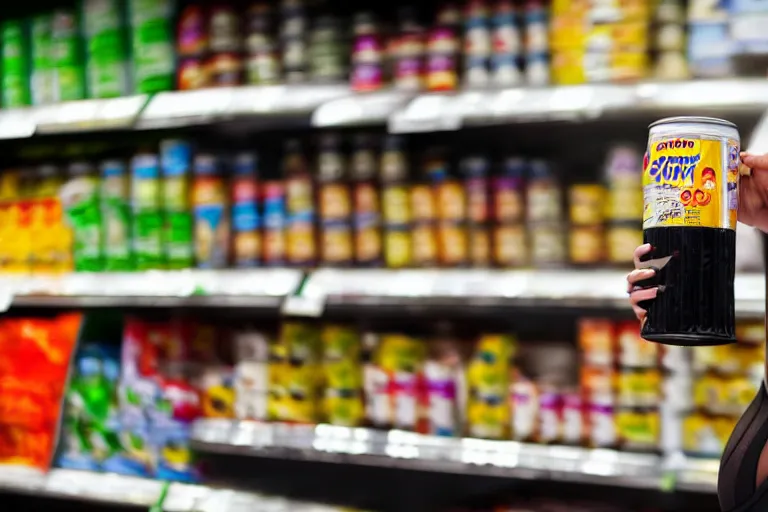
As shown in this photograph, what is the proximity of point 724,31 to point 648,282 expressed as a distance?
0.96 meters

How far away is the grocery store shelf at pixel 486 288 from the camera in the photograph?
1.87 metres

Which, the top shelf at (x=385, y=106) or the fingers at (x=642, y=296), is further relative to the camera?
the top shelf at (x=385, y=106)

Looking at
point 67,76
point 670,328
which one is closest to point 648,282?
point 670,328

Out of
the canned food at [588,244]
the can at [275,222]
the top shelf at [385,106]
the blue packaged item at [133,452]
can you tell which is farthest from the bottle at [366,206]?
the blue packaged item at [133,452]

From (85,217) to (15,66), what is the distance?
53 cm

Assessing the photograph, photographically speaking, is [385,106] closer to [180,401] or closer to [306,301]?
[306,301]

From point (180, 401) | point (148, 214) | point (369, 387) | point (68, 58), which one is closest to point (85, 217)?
point (148, 214)

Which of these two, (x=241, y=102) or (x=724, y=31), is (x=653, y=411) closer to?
(x=724, y=31)

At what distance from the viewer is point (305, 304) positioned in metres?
2.12

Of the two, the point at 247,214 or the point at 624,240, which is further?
the point at 247,214

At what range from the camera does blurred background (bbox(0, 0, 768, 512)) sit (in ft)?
6.31

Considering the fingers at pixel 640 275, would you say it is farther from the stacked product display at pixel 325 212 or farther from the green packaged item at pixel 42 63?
the green packaged item at pixel 42 63

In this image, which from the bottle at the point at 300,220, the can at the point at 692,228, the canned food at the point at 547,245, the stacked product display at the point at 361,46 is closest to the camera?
the can at the point at 692,228

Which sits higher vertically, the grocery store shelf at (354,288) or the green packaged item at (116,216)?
the green packaged item at (116,216)
